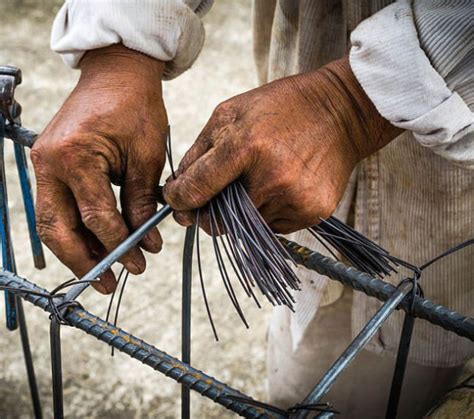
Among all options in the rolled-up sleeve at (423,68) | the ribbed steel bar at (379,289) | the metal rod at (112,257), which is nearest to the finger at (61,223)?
the metal rod at (112,257)

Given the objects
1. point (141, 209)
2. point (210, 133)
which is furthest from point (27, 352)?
point (210, 133)

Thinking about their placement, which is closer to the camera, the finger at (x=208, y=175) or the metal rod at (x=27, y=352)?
the finger at (x=208, y=175)

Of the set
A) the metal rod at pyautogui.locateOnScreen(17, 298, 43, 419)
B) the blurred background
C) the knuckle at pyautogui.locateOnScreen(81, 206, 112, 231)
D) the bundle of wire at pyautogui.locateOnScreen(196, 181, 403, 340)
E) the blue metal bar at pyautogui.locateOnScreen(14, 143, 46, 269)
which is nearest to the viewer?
the bundle of wire at pyautogui.locateOnScreen(196, 181, 403, 340)

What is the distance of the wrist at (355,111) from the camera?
77 centimetres

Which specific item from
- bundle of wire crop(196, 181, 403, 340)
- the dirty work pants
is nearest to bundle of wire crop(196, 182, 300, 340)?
bundle of wire crop(196, 181, 403, 340)

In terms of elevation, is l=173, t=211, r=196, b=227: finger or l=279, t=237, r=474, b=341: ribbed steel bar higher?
l=173, t=211, r=196, b=227: finger

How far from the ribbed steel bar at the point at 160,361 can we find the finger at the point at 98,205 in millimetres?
138

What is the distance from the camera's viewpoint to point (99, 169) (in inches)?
31.6

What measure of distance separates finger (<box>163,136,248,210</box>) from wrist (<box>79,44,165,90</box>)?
183 millimetres

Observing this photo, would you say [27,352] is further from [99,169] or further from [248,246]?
[248,246]

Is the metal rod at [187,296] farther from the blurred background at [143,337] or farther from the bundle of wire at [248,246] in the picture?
the blurred background at [143,337]

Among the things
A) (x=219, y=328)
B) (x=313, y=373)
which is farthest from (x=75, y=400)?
(x=313, y=373)

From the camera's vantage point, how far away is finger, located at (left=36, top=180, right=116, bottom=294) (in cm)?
81

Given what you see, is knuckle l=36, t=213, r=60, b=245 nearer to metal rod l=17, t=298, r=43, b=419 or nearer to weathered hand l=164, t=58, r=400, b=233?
weathered hand l=164, t=58, r=400, b=233
